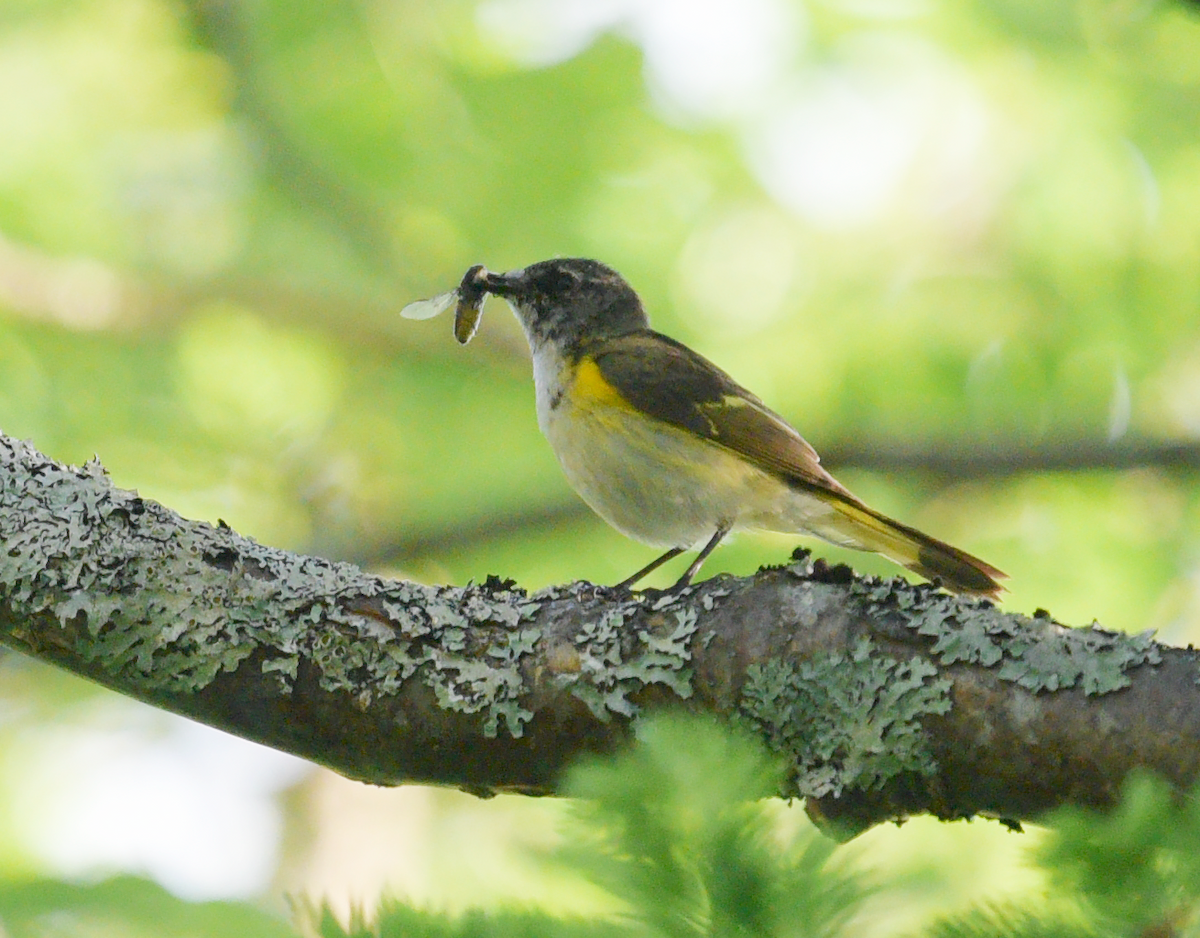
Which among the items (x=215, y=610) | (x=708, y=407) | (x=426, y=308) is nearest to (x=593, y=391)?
(x=708, y=407)

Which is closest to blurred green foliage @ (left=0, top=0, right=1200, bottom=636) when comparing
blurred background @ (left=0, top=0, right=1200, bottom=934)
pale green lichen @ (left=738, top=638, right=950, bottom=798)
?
blurred background @ (left=0, top=0, right=1200, bottom=934)

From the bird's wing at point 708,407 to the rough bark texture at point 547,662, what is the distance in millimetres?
1835

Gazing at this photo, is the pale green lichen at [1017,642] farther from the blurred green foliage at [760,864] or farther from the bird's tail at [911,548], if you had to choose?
the bird's tail at [911,548]

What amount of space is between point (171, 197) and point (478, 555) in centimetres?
278

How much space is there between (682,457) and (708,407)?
277 mm

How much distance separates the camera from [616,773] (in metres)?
1.41

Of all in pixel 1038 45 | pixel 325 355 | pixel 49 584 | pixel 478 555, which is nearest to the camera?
pixel 49 584

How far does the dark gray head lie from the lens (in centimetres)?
551

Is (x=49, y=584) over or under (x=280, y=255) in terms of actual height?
under

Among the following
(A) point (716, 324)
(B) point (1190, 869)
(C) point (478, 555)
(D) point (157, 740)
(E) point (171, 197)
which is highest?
(E) point (171, 197)

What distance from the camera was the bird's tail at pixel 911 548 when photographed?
425 cm

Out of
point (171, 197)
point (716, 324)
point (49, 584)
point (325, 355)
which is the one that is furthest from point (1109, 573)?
point (171, 197)

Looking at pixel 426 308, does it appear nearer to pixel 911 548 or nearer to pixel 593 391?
pixel 593 391

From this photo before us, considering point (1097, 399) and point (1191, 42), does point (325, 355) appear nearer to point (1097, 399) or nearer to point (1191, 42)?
point (1097, 399)
